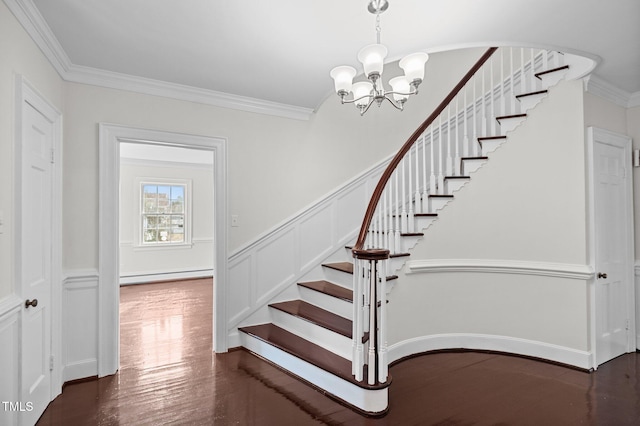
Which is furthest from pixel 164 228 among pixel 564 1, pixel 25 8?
pixel 564 1

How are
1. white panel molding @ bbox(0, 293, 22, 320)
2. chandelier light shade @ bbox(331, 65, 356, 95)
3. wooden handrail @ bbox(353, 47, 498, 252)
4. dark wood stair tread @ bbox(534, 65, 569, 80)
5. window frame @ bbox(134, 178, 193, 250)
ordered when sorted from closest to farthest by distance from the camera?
white panel molding @ bbox(0, 293, 22, 320) < chandelier light shade @ bbox(331, 65, 356, 95) < wooden handrail @ bbox(353, 47, 498, 252) < dark wood stair tread @ bbox(534, 65, 569, 80) < window frame @ bbox(134, 178, 193, 250)

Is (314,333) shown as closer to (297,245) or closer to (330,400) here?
(330,400)

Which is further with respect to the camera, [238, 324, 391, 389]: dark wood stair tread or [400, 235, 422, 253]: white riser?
[400, 235, 422, 253]: white riser

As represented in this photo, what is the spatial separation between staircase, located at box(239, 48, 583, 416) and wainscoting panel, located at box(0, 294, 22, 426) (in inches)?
73.1

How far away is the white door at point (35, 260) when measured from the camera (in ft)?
7.38

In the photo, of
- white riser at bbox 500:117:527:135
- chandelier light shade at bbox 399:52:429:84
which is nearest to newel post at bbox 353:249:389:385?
chandelier light shade at bbox 399:52:429:84

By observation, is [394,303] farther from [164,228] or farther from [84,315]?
[164,228]

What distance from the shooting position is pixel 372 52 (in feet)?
7.18

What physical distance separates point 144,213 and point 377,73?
22.6 ft

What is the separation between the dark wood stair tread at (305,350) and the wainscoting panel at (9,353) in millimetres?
1852

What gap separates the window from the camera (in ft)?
25.5

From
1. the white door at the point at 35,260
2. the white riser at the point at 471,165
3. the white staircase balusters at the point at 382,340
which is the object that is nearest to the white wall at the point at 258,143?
the white door at the point at 35,260

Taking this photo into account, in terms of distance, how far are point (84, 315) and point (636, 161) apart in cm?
540

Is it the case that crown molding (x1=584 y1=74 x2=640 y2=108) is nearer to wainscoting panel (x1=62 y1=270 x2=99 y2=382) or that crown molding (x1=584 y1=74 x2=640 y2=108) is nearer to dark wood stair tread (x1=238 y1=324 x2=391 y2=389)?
dark wood stair tread (x1=238 y1=324 x2=391 y2=389)
